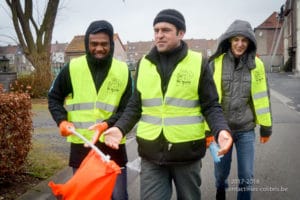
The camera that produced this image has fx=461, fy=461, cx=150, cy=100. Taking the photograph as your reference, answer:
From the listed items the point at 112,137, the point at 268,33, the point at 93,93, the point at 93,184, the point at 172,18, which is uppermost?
the point at 268,33

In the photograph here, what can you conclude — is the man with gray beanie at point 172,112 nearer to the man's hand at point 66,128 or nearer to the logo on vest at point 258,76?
the man's hand at point 66,128

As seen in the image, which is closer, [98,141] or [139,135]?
[139,135]

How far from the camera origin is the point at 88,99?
12.8 feet

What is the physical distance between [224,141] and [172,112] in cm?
47

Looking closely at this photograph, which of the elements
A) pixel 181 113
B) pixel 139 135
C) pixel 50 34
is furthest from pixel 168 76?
pixel 50 34

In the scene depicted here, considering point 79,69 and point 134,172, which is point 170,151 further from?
point 134,172

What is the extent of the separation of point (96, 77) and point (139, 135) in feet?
2.35

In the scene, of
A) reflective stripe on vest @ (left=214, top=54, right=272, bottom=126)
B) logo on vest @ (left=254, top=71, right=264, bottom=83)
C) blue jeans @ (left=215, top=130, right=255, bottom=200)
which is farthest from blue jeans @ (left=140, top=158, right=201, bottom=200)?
logo on vest @ (left=254, top=71, right=264, bottom=83)

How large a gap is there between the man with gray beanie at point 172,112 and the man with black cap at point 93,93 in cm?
40

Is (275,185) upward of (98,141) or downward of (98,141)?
downward

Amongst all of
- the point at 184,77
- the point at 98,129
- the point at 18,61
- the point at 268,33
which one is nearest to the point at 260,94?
the point at 184,77

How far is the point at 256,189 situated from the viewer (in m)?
5.97

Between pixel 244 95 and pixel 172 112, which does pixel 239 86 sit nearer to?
pixel 244 95

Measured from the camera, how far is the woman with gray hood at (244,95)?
4609 mm
